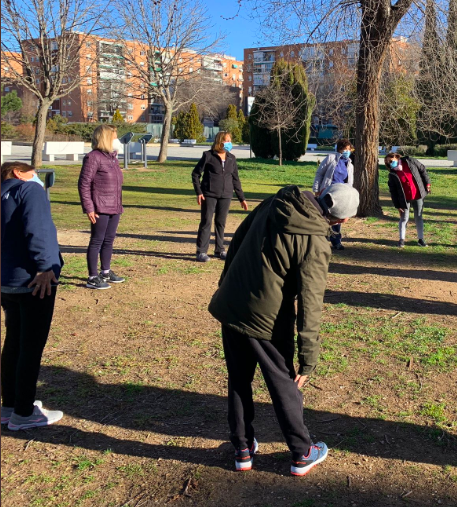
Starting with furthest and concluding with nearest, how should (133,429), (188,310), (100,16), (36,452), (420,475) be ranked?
(100,16), (188,310), (133,429), (36,452), (420,475)

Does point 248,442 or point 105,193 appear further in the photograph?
point 105,193

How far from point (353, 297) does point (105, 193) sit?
10.3ft

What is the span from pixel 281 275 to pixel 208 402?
1.66m

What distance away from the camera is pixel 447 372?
4848 mm

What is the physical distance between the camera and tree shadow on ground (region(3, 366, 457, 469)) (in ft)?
12.0

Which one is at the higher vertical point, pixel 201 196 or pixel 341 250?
pixel 201 196

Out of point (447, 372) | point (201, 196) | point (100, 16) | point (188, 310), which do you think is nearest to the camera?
point (447, 372)

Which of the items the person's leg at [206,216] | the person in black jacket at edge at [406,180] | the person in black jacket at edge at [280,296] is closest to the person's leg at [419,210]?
the person in black jacket at edge at [406,180]

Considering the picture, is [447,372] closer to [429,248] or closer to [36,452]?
[36,452]

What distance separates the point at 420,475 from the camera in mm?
3393

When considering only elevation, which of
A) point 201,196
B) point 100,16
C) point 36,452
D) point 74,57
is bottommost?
point 36,452

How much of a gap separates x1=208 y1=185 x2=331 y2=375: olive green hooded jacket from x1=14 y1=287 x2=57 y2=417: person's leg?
1.22m

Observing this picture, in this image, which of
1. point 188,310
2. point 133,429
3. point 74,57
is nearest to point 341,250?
point 188,310

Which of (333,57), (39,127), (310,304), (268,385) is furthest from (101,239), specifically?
(39,127)
